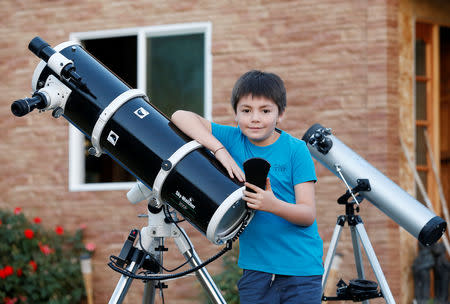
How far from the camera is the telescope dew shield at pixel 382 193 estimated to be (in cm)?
387

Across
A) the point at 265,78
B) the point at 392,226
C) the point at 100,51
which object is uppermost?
the point at 100,51

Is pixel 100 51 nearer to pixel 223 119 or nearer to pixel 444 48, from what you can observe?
pixel 223 119

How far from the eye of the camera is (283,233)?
2.83 metres

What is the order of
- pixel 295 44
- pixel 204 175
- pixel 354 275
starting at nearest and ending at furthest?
pixel 204 175
pixel 354 275
pixel 295 44

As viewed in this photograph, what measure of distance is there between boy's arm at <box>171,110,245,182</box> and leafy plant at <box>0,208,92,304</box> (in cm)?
413

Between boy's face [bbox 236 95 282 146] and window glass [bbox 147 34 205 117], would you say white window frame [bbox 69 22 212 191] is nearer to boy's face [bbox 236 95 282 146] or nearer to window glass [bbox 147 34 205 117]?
window glass [bbox 147 34 205 117]

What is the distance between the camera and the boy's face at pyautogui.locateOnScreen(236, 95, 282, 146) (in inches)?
109

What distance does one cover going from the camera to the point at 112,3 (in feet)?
23.2

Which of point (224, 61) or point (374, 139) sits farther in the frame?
point (224, 61)

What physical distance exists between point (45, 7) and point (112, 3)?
83 cm

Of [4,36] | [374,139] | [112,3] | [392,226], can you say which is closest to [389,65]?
[374,139]

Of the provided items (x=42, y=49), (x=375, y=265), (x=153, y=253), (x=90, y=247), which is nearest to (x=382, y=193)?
(x=375, y=265)

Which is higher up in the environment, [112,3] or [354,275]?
[112,3]

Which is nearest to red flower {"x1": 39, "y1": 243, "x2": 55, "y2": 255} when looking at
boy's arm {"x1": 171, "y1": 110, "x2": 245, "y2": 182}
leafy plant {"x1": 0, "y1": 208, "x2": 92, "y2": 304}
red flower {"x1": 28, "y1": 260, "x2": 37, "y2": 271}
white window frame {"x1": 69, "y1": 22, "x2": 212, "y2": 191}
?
leafy plant {"x1": 0, "y1": 208, "x2": 92, "y2": 304}
